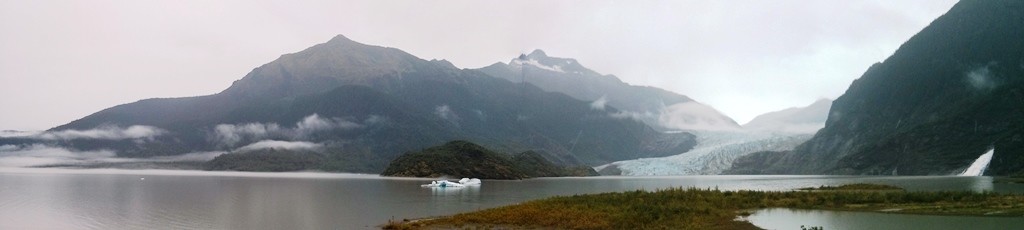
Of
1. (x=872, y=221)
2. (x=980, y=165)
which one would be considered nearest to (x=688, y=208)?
(x=872, y=221)

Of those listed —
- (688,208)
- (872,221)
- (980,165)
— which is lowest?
(872,221)

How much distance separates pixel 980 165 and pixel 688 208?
179 meters

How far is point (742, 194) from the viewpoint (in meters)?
73.8

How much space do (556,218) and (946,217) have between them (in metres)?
26.9

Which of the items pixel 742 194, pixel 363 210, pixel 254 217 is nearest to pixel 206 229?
pixel 254 217

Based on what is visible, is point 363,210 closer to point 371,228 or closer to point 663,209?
point 371,228

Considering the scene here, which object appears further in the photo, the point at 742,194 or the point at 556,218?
the point at 742,194

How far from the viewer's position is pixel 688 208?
56.5 m

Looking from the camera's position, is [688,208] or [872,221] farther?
[688,208]

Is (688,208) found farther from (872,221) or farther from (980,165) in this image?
(980,165)

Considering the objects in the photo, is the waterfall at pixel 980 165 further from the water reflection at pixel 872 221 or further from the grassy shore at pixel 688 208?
the water reflection at pixel 872 221

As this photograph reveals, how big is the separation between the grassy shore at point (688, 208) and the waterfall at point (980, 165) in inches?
5830

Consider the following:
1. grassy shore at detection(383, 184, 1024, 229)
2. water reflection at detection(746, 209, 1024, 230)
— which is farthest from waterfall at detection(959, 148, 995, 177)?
water reflection at detection(746, 209, 1024, 230)

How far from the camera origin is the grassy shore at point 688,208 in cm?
4847
